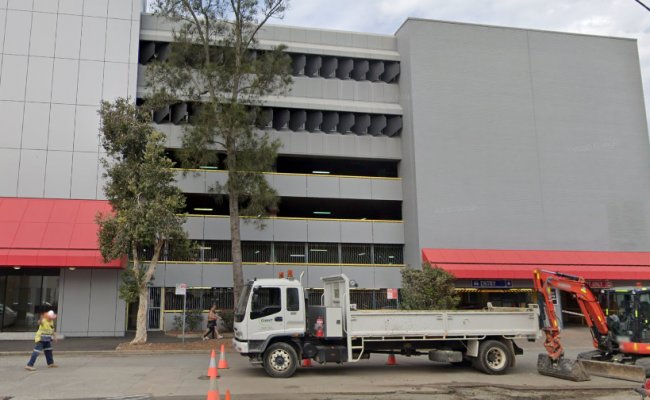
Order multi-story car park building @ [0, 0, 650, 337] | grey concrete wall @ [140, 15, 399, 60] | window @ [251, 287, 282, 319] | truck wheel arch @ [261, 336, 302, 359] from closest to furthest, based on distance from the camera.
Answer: truck wheel arch @ [261, 336, 302, 359] < window @ [251, 287, 282, 319] < multi-story car park building @ [0, 0, 650, 337] < grey concrete wall @ [140, 15, 399, 60]

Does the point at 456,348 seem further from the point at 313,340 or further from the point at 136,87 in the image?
the point at 136,87

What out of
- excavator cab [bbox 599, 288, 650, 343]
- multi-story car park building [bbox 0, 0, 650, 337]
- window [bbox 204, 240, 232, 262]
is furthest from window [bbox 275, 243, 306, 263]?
excavator cab [bbox 599, 288, 650, 343]

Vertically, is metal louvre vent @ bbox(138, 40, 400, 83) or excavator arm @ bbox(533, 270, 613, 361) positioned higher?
metal louvre vent @ bbox(138, 40, 400, 83)

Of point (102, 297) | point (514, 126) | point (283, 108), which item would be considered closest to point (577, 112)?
point (514, 126)

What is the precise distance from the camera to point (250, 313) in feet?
45.6

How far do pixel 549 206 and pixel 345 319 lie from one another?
2120cm

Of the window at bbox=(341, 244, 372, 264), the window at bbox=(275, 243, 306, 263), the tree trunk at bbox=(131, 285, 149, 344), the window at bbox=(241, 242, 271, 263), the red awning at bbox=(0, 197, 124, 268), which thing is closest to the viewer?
Result: the tree trunk at bbox=(131, 285, 149, 344)

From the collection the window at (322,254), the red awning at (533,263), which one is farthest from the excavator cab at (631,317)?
the window at (322,254)

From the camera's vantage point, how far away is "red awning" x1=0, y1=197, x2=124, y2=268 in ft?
73.5

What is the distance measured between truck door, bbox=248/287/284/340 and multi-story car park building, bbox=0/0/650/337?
15329mm

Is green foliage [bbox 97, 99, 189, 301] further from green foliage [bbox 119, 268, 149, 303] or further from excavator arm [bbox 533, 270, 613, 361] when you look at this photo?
excavator arm [bbox 533, 270, 613, 361]

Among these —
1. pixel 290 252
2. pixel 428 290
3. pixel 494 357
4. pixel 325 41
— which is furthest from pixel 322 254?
pixel 494 357

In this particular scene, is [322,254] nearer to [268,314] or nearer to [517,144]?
[517,144]

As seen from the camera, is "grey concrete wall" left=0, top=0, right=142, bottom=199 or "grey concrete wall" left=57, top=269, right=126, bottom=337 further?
"grey concrete wall" left=0, top=0, right=142, bottom=199
